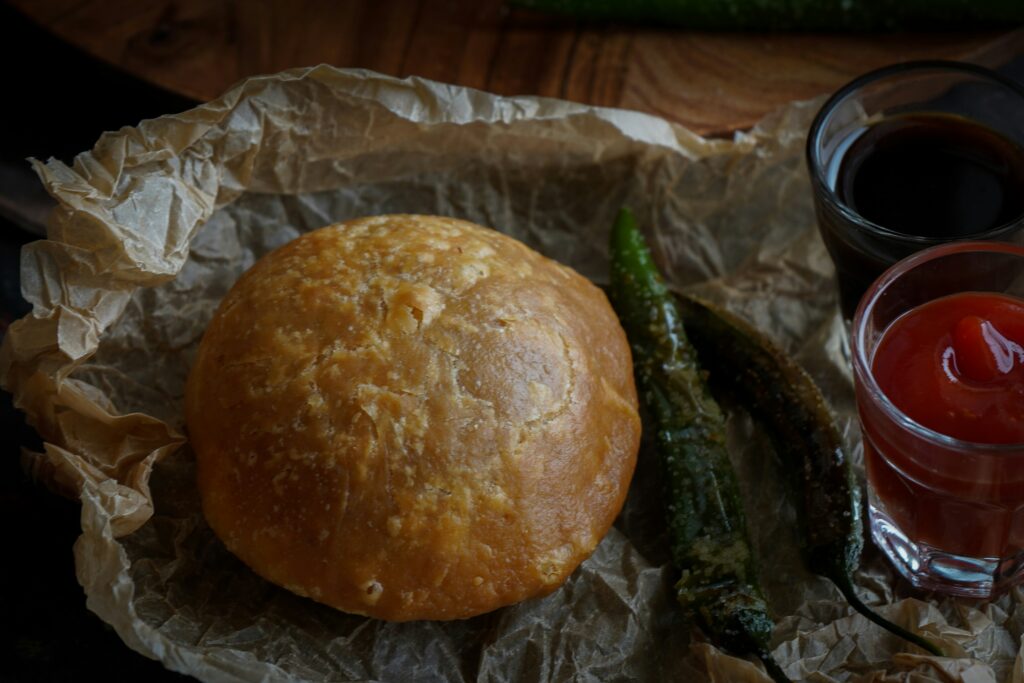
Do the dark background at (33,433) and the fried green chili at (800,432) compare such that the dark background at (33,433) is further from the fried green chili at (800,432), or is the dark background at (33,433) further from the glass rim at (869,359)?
the glass rim at (869,359)

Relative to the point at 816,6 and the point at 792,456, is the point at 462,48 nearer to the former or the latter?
the point at 816,6

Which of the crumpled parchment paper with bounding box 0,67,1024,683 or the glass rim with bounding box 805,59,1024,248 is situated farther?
the glass rim with bounding box 805,59,1024,248

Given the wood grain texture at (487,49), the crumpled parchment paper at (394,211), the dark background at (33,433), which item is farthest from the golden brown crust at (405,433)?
the wood grain texture at (487,49)

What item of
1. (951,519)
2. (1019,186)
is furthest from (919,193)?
(951,519)

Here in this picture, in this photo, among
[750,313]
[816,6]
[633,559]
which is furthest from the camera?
[816,6]

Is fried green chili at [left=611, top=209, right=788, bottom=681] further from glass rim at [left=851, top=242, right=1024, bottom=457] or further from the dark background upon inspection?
the dark background

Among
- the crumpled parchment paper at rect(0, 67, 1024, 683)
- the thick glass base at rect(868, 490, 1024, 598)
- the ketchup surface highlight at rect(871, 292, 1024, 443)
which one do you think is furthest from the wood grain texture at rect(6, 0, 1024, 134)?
the thick glass base at rect(868, 490, 1024, 598)
